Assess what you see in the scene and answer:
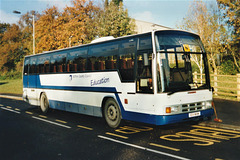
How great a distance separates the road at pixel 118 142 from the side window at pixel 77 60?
275 centimetres

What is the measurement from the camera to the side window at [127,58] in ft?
27.8

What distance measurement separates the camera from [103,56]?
32.5 ft

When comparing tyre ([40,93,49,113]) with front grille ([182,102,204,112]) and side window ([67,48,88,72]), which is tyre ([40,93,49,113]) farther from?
front grille ([182,102,204,112])

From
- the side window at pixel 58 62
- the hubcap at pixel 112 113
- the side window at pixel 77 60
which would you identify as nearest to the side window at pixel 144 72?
the hubcap at pixel 112 113

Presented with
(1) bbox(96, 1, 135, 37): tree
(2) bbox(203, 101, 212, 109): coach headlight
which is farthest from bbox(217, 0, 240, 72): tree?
(2) bbox(203, 101, 212, 109): coach headlight

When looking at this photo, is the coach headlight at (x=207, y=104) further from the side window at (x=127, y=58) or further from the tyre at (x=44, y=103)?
the tyre at (x=44, y=103)

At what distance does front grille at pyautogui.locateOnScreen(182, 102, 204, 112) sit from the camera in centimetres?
775

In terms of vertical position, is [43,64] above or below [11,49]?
below

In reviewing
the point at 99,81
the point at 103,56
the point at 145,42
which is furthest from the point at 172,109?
the point at 103,56

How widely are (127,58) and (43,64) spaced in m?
7.55

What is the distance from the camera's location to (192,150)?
624 cm

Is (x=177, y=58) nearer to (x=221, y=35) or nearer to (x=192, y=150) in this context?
(x=192, y=150)

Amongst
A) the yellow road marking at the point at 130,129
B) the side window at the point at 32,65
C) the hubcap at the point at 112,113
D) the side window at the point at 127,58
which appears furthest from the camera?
the side window at the point at 32,65

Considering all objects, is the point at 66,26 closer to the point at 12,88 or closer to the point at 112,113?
the point at 12,88
